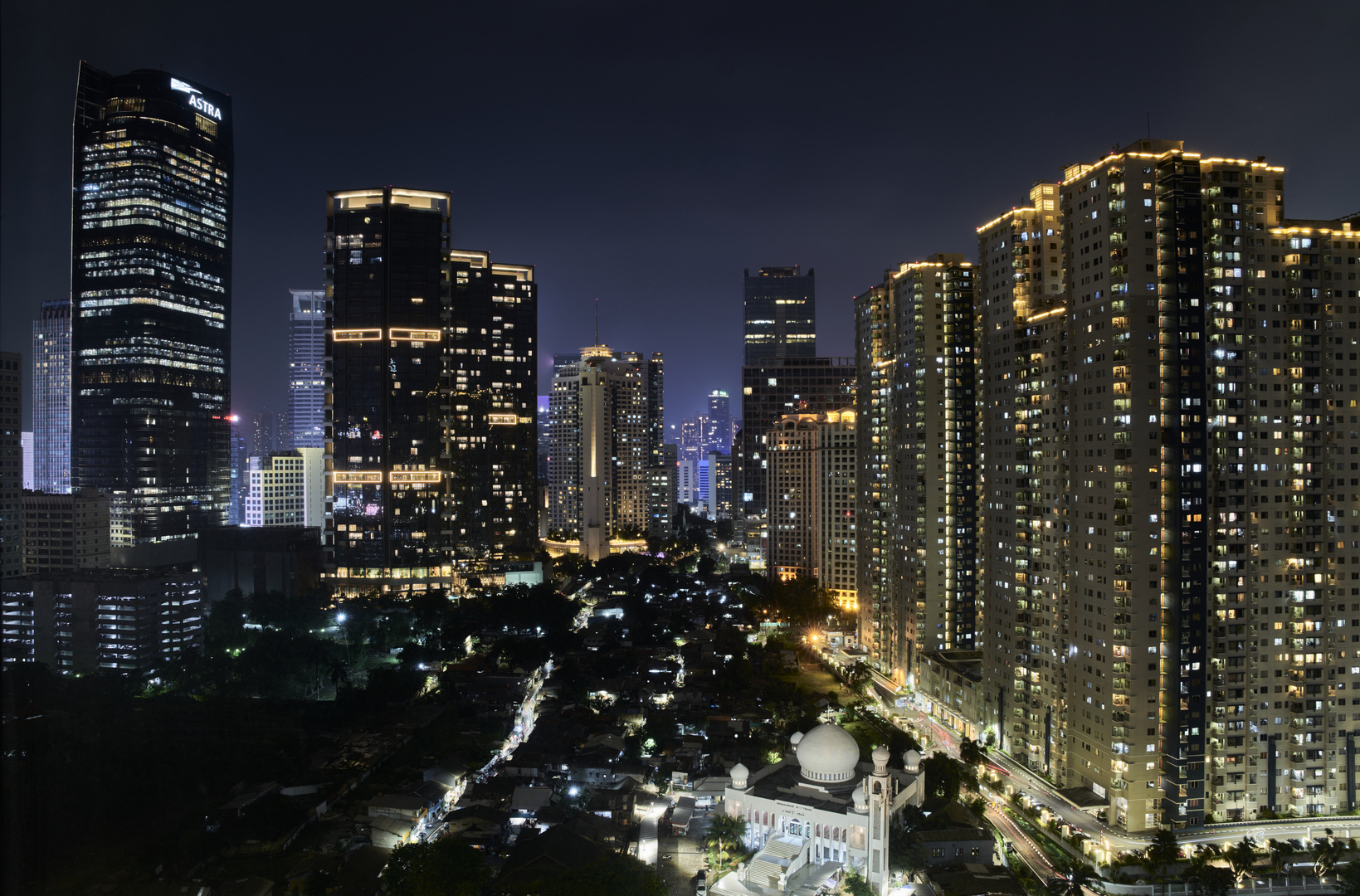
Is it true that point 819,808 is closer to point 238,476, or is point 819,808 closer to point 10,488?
point 10,488

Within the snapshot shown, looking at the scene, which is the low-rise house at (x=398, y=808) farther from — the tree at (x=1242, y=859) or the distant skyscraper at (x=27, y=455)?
the tree at (x=1242, y=859)

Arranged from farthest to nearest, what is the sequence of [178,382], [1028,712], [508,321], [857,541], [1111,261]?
[508,321] < [178,382] < [857,541] < [1028,712] < [1111,261]

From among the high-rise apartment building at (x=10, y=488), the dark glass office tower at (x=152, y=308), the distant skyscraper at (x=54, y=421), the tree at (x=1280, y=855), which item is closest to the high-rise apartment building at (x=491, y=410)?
the dark glass office tower at (x=152, y=308)

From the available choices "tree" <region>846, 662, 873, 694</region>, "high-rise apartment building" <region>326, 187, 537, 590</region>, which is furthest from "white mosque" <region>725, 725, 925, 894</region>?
"high-rise apartment building" <region>326, 187, 537, 590</region>

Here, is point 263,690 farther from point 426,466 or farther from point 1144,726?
point 1144,726

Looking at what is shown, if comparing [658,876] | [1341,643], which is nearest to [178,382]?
[658,876]

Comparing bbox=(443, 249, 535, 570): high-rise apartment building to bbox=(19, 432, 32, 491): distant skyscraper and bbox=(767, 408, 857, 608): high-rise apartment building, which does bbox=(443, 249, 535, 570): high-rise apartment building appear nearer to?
bbox=(767, 408, 857, 608): high-rise apartment building

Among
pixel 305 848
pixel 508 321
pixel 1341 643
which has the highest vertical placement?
pixel 508 321
